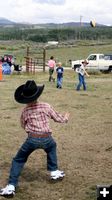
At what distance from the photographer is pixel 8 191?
6.75 m

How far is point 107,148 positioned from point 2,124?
3.68 m

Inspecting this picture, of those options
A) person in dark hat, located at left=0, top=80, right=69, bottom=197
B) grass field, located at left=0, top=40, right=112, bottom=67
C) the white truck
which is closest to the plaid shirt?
person in dark hat, located at left=0, top=80, right=69, bottom=197

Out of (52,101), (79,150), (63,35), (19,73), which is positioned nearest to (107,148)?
(79,150)

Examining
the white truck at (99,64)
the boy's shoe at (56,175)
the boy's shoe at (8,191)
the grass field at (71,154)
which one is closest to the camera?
the boy's shoe at (8,191)

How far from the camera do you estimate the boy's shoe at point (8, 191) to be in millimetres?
6727

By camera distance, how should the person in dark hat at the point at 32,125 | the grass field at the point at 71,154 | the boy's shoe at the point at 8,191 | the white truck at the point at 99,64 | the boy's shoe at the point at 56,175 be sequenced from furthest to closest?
1. the white truck at the point at 99,64
2. the boy's shoe at the point at 56,175
3. the grass field at the point at 71,154
4. the person in dark hat at the point at 32,125
5. the boy's shoe at the point at 8,191

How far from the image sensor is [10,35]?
162375 mm

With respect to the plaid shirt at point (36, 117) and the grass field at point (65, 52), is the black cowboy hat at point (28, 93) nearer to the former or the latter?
the plaid shirt at point (36, 117)

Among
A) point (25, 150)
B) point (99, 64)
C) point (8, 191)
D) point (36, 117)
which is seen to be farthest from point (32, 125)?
point (99, 64)

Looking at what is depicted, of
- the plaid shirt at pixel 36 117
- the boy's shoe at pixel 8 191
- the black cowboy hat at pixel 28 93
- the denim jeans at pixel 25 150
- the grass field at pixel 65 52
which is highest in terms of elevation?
the black cowboy hat at pixel 28 93

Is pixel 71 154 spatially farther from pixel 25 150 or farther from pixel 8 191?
pixel 8 191

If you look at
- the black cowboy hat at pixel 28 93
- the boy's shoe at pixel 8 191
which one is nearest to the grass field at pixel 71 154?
the boy's shoe at pixel 8 191

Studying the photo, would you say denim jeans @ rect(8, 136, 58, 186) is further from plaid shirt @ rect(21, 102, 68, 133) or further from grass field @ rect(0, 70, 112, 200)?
grass field @ rect(0, 70, 112, 200)

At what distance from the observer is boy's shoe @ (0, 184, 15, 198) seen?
6.73 metres
